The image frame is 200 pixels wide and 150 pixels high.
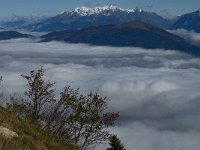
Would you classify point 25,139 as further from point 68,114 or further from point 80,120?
point 68,114

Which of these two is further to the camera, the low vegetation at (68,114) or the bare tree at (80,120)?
the bare tree at (80,120)

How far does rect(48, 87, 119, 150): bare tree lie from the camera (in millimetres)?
32438

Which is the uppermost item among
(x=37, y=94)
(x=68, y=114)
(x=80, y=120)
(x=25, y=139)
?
(x=25, y=139)

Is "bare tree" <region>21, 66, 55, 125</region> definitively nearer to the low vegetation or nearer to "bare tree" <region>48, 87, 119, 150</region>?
the low vegetation

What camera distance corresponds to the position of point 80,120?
1329 inches

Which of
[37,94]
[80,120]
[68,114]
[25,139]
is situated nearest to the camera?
[25,139]

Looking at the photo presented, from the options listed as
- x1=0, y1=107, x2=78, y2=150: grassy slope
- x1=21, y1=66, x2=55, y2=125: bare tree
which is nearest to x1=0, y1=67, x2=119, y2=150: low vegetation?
x1=21, y1=66, x2=55, y2=125: bare tree

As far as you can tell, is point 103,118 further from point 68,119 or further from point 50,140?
point 50,140

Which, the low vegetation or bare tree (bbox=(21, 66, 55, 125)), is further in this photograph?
bare tree (bbox=(21, 66, 55, 125))

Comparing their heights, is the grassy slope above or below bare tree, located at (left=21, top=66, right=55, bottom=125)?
above

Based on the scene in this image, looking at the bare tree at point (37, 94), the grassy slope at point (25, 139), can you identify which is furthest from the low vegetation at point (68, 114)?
the grassy slope at point (25, 139)

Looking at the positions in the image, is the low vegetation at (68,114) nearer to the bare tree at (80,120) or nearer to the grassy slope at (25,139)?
the bare tree at (80,120)

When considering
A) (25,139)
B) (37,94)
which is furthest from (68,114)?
(25,139)

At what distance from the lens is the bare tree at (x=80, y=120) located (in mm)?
32438
